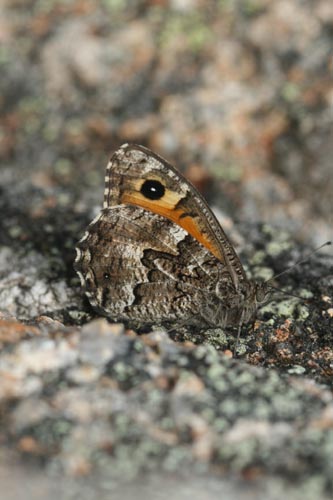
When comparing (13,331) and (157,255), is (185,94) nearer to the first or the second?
(157,255)

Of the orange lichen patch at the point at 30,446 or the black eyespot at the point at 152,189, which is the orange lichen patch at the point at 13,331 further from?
the black eyespot at the point at 152,189

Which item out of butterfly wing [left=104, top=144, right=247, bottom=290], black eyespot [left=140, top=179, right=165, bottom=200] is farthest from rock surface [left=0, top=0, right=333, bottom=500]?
black eyespot [left=140, top=179, right=165, bottom=200]

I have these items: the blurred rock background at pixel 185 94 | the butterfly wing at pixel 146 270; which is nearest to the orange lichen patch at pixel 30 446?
the butterfly wing at pixel 146 270

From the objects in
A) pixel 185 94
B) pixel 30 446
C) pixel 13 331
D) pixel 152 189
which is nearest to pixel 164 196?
pixel 152 189

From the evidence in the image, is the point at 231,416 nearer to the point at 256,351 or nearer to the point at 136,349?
the point at 136,349

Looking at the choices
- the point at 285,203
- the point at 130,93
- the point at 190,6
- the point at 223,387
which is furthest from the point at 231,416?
the point at 190,6

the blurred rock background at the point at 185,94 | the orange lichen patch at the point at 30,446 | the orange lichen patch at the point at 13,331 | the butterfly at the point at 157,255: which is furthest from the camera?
the blurred rock background at the point at 185,94

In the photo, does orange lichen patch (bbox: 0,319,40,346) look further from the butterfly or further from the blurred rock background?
the blurred rock background
